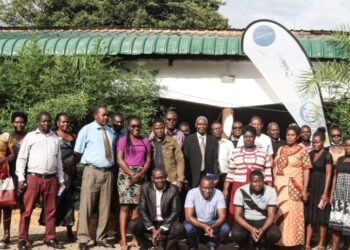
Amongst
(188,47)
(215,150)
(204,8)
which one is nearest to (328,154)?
(215,150)

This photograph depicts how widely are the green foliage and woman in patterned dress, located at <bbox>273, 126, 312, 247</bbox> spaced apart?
3025 millimetres

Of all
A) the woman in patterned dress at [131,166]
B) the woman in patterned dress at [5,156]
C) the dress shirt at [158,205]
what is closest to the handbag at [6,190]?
the woman in patterned dress at [5,156]

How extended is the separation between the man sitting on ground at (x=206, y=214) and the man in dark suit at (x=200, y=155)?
63cm

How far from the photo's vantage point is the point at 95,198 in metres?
7.04

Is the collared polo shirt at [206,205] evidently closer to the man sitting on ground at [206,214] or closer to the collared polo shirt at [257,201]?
the man sitting on ground at [206,214]

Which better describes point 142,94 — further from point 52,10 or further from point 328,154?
point 52,10

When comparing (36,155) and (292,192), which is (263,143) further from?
(36,155)

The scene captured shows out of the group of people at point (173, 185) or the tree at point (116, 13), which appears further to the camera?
the tree at point (116, 13)

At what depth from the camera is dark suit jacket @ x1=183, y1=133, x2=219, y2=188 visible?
24.1ft

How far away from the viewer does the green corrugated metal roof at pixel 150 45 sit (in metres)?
9.63

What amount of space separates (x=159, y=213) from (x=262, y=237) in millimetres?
1267

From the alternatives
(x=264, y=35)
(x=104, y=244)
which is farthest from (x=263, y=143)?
(x=264, y=35)

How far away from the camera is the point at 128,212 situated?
7066 millimetres

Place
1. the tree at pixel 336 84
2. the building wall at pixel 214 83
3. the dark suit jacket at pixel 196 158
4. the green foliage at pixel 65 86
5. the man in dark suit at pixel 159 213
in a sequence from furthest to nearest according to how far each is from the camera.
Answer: the building wall at pixel 214 83, the green foliage at pixel 65 86, the tree at pixel 336 84, the dark suit jacket at pixel 196 158, the man in dark suit at pixel 159 213
